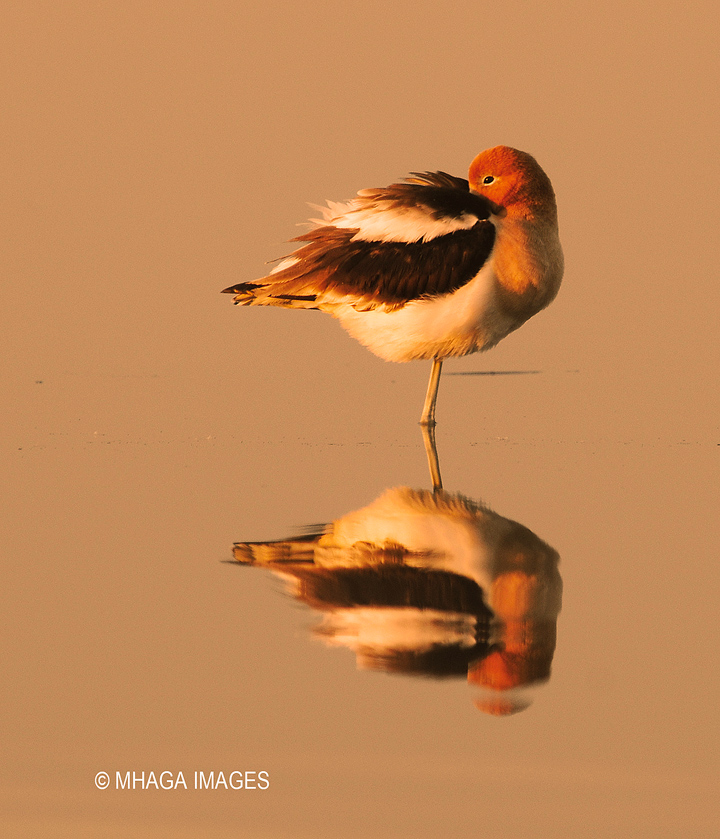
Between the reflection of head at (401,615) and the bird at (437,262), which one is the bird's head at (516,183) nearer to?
the bird at (437,262)

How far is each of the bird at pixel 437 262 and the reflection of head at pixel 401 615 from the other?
3.79 m

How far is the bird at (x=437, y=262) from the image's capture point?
8.28 meters

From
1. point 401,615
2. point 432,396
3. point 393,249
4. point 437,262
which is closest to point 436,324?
point 437,262

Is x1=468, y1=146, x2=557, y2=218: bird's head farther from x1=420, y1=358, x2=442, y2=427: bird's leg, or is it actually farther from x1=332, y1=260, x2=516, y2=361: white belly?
x1=420, y1=358, x2=442, y2=427: bird's leg

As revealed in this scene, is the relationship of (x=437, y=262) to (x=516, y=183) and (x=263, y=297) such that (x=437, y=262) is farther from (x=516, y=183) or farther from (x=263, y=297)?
(x=263, y=297)

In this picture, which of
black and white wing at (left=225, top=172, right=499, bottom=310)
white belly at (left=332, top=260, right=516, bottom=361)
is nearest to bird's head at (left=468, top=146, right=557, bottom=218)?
black and white wing at (left=225, top=172, right=499, bottom=310)

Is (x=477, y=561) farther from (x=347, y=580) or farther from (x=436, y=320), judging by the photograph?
(x=436, y=320)

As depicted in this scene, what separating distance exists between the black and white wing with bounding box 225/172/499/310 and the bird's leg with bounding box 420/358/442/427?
913mm

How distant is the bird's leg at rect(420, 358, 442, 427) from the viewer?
920 cm

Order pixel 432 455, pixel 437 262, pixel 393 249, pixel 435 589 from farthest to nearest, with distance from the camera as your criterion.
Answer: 1. pixel 393 249
2. pixel 437 262
3. pixel 432 455
4. pixel 435 589

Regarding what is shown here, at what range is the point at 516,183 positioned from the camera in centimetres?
864

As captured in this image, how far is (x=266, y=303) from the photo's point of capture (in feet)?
30.6

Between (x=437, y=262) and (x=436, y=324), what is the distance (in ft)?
1.74

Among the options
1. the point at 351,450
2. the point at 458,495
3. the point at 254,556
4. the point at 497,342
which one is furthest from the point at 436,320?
the point at 254,556
